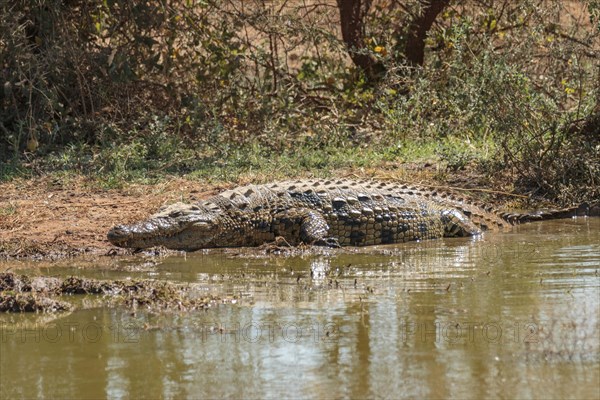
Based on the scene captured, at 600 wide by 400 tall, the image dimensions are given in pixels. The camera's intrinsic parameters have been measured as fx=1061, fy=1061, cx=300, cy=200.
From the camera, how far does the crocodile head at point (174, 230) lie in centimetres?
774

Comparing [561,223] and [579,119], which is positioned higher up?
[579,119]

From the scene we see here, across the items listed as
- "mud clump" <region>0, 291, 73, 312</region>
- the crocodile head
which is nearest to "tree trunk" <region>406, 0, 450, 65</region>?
the crocodile head

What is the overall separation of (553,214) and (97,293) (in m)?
4.35

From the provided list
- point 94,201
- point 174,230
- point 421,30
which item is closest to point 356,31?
point 421,30

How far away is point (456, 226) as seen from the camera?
28.2 feet

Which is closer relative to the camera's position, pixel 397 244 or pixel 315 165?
pixel 397 244

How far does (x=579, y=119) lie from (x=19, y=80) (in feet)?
18.0

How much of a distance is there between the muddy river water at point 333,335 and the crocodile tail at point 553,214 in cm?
164

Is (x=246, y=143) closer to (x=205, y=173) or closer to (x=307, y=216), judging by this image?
(x=205, y=173)

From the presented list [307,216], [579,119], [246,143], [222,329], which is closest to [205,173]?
[246,143]

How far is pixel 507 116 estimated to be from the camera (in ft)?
30.7

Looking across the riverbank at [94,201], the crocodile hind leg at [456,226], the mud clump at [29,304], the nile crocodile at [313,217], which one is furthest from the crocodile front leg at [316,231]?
the mud clump at [29,304]

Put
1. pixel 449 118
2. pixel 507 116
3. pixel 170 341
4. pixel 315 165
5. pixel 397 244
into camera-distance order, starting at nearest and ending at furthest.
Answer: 1. pixel 170 341
2. pixel 397 244
3. pixel 507 116
4. pixel 315 165
5. pixel 449 118

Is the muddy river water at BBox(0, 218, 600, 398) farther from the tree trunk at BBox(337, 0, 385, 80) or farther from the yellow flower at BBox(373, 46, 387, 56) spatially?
the tree trunk at BBox(337, 0, 385, 80)
